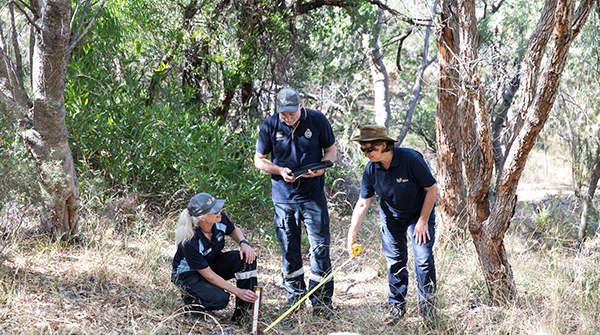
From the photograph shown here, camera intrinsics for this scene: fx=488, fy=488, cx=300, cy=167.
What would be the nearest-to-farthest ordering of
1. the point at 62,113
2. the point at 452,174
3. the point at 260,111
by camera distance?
1. the point at 62,113
2. the point at 452,174
3. the point at 260,111

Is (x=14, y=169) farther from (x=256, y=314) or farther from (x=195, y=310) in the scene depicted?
(x=256, y=314)

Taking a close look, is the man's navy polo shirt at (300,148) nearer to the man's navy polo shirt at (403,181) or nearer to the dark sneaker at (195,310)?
the man's navy polo shirt at (403,181)

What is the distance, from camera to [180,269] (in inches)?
152

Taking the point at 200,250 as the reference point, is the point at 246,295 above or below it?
below

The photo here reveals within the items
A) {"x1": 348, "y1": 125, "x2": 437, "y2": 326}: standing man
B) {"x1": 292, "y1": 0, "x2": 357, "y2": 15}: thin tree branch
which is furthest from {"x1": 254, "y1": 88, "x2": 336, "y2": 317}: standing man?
{"x1": 292, "y1": 0, "x2": 357, "y2": 15}: thin tree branch

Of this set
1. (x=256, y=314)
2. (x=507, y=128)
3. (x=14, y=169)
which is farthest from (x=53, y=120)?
(x=507, y=128)

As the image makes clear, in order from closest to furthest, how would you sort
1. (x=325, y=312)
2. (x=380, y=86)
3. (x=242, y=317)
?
1. (x=242, y=317)
2. (x=325, y=312)
3. (x=380, y=86)

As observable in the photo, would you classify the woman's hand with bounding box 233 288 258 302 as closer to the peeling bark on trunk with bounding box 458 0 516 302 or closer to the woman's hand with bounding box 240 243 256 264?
the woman's hand with bounding box 240 243 256 264

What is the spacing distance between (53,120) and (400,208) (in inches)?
133

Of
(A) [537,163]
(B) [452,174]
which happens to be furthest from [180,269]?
(A) [537,163]

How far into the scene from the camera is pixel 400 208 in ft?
12.3

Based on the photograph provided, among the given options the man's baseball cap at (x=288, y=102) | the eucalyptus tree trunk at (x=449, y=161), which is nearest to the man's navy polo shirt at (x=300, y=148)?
the man's baseball cap at (x=288, y=102)

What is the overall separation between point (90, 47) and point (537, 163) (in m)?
11.6

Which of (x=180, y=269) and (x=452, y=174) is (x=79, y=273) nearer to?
(x=180, y=269)
